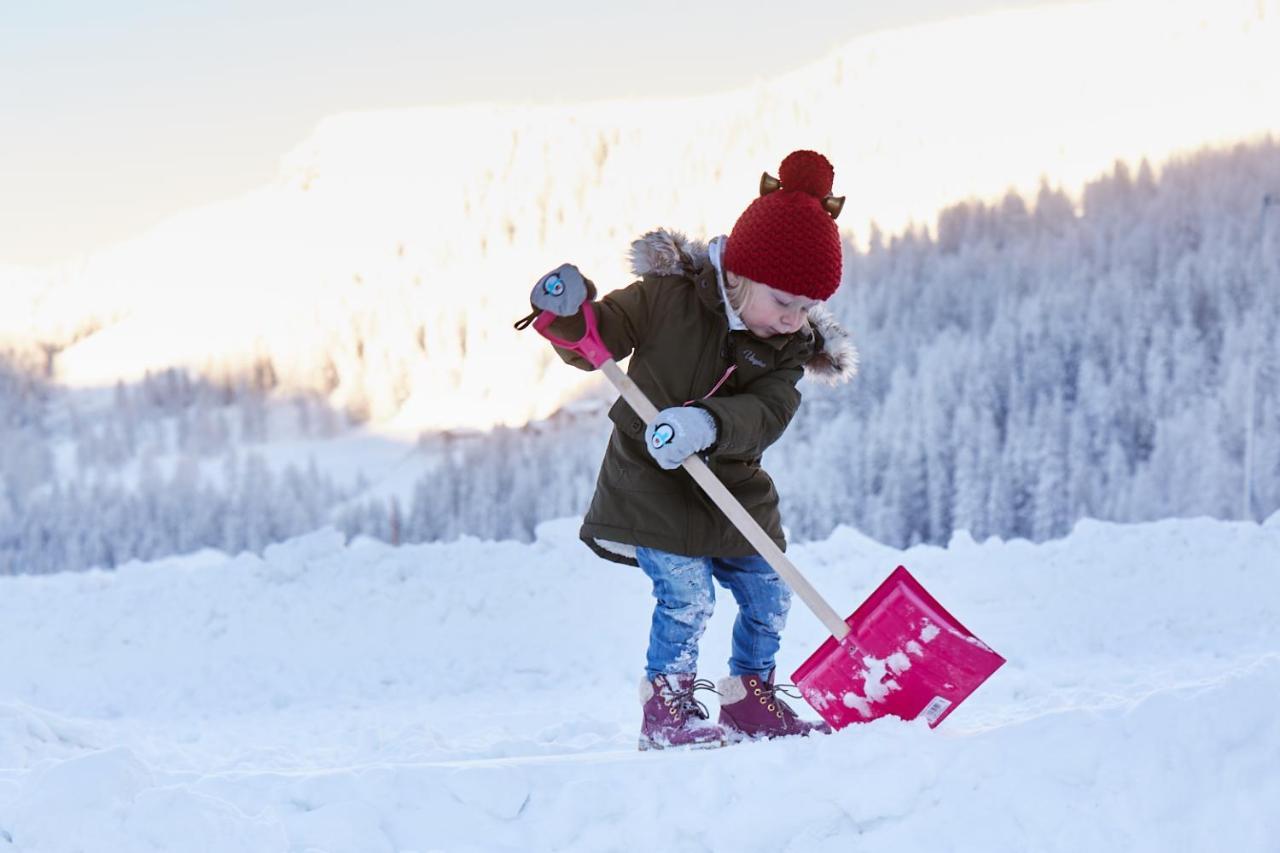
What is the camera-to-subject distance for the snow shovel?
3238 mm

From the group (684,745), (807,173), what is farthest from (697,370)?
(684,745)

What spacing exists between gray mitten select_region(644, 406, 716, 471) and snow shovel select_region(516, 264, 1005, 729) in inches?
2.9

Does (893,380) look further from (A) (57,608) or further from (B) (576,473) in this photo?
(A) (57,608)

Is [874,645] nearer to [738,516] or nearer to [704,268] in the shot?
[738,516]

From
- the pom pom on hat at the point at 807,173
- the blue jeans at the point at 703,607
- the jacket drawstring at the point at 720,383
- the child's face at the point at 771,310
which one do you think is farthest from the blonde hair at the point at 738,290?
the blue jeans at the point at 703,607

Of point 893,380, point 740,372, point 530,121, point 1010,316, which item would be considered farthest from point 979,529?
point 530,121

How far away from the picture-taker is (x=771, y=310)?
339 cm

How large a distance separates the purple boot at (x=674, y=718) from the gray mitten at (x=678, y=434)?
2.32 feet

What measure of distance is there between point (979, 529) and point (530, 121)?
784 inches

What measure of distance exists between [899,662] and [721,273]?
1.18 meters

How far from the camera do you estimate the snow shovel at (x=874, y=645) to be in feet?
10.6

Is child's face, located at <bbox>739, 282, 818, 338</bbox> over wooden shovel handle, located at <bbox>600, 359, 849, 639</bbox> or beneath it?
over

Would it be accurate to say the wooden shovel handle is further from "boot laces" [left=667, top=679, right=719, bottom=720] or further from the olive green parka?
"boot laces" [left=667, top=679, right=719, bottom=720]

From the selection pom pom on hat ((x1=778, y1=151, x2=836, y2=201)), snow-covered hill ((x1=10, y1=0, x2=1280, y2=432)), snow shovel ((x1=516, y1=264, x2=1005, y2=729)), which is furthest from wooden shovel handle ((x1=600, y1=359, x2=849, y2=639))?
snow-covered hill ((x1=10, y1=0, x2=1280, y2=432))
